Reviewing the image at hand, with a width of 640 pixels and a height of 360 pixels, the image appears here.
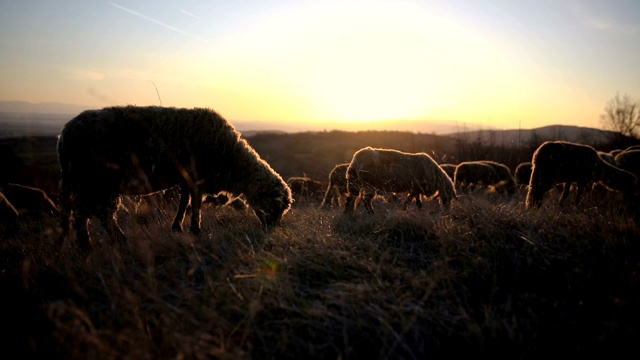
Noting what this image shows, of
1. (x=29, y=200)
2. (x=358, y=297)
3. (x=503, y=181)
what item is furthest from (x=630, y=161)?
(x=29, y=200)

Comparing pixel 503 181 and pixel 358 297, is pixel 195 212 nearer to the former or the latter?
pixel 358 297

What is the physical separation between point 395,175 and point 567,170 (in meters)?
3.73

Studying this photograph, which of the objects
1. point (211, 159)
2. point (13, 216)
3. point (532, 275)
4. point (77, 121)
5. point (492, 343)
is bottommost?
point (13, 216)

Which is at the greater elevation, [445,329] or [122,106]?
[122,106]

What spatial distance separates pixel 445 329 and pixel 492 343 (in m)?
0.26

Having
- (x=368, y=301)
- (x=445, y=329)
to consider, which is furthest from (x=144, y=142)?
(x=445, y=329)

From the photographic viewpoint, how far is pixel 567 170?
7.55 metres

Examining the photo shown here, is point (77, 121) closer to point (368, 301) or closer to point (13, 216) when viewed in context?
point (368, 301)

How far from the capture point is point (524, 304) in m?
2.24

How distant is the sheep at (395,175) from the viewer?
7629mm

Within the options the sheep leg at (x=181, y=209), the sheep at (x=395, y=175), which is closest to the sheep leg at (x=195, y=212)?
the sheep leg at (x=181, y=209)

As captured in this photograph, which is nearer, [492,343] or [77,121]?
[492,343]

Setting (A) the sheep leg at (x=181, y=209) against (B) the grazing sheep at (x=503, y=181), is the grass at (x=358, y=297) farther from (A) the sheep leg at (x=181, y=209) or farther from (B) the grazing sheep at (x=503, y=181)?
(B) the grazing sheep at (x=503, y=181)

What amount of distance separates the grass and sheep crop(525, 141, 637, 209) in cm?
421
